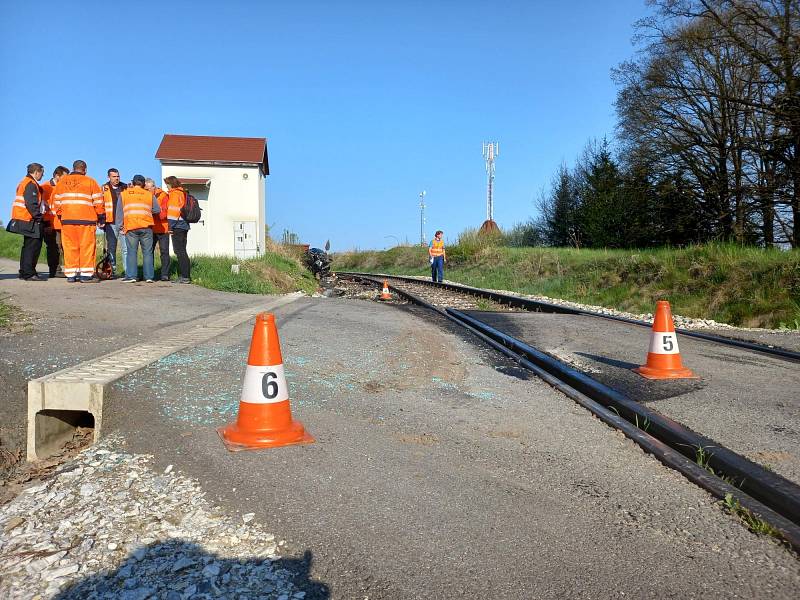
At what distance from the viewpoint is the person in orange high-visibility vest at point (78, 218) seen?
1030 cm

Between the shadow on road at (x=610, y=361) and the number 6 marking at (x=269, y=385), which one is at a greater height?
the number 6 marking at (x=269, y=385)

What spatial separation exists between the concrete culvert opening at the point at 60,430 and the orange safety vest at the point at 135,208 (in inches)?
290

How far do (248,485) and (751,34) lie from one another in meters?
23.6

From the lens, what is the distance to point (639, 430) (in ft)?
13.2

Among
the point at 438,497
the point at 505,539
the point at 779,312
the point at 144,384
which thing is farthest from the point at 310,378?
the point at 779,312

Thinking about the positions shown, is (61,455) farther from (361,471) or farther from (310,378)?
(361,471)

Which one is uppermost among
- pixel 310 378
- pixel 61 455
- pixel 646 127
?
pixel 646 127

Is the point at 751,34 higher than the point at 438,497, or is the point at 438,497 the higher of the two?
the point at 751,34

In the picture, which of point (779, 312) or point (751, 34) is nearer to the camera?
point (779, 312)

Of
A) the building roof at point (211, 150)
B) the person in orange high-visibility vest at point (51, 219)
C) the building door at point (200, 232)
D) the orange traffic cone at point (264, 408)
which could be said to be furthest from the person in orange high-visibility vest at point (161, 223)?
the building roof at point (211, 150)

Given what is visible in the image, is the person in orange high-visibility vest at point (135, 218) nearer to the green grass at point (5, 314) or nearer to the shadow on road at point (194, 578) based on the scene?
the green grass at point (5, 314)

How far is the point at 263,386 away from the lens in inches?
144

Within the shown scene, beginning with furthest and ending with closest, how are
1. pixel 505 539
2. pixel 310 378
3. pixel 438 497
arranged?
pixel 310 378, pixel 438 497, pixel 505 539

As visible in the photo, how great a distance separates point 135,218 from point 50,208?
154 cm
